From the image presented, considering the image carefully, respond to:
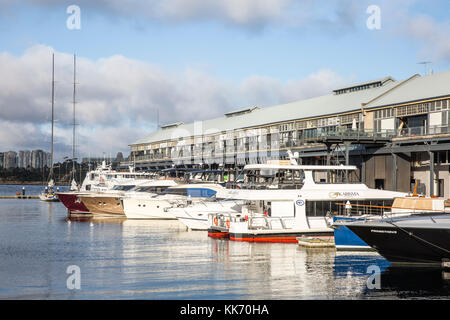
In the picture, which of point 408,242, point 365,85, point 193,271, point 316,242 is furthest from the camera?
point 365,85

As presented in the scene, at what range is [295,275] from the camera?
26.9 m

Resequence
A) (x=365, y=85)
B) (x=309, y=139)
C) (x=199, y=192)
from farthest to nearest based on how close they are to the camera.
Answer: (x=365, y=85) → (x=309, y=139) → (x=199, y=192)

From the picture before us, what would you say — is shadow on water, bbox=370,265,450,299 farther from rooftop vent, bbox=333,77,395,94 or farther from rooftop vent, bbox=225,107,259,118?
rooftop vent, bbox=225,107,259,118

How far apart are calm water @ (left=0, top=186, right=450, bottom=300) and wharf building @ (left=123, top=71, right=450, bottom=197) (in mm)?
24234

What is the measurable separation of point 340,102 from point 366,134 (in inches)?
658

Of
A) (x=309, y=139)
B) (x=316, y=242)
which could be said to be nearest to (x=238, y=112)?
(x=309, y=139)

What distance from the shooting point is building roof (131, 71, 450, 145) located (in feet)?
200

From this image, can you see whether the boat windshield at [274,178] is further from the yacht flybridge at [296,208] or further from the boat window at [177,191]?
the boat window at [177,191]

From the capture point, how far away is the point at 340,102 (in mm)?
→ 74312

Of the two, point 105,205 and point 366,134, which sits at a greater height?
point 366,134

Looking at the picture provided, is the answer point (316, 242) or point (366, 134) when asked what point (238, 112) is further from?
point (316, 242)

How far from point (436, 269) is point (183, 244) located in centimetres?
1708
